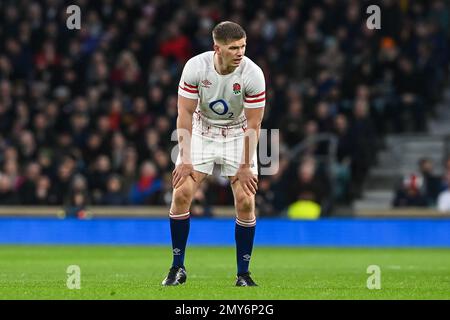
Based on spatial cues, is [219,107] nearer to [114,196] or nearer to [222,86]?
[222,86]

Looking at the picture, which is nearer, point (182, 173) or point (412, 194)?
point (182, 173)

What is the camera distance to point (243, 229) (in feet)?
36.5

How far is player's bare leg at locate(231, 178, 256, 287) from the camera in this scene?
10984mm

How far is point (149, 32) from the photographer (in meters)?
25.8

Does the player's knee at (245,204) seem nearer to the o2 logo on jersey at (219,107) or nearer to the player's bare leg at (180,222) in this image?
the player's bare leg at (180,222)

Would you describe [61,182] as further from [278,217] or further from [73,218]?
[278,217]

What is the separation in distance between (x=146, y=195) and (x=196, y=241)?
1.72 m

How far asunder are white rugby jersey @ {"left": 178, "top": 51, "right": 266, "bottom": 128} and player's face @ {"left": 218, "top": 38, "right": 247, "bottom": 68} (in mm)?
221

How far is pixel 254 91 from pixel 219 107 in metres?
0.37

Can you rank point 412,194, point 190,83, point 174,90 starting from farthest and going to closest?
point 174,90
point 412,194
point 190,83

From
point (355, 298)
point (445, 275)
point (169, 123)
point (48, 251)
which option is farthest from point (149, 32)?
point (355, 298)

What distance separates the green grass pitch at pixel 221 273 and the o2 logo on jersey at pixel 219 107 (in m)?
1.62

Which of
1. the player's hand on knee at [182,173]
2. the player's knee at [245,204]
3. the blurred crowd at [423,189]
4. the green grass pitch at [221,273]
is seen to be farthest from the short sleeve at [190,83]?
the blurred crowd at [423,189]

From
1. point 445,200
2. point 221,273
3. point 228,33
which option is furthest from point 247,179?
point 445,200
